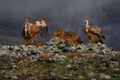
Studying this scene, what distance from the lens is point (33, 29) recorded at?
151ft

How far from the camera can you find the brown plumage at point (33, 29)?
150 feet

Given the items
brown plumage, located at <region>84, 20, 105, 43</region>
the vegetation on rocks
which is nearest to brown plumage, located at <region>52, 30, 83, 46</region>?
brown plumage, located at <region>84, 20, 105, 43</region>

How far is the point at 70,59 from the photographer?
2848cm

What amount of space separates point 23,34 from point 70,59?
58.9 feet

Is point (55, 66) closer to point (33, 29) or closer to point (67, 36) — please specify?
point (67, 36)

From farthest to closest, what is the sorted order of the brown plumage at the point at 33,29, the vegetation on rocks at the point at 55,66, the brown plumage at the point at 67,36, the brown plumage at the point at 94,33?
1. the brown plumage at the point at 33,29
2. the brown plumage at the point at 94,33
3. the brown plumage at the point at 67,36
4. the vegetation on rocks at the point at 55,66

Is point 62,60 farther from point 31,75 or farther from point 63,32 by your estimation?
point 63,32

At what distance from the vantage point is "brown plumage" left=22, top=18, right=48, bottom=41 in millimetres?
45609

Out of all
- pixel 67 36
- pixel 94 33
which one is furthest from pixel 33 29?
pixel 94 33

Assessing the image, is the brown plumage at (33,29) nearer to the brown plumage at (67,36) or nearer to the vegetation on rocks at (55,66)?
the brown plumage at (67,36)

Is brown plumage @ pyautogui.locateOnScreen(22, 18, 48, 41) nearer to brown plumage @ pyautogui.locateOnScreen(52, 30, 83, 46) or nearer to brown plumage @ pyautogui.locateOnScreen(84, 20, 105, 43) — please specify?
brown plumage @ pyautogui.locateOnScreen(52, 30, 83, 46)

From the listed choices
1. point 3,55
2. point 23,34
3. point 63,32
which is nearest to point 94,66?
point 3,55

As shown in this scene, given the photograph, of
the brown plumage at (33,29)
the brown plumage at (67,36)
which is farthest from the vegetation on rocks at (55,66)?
the brown plumage at (33,29)

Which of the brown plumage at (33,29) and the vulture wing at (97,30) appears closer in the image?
the vulture wing at (97,30)
